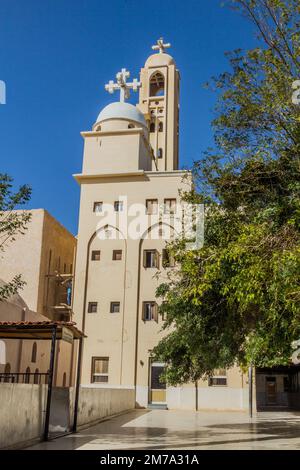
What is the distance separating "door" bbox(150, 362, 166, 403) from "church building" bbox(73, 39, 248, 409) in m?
0.05

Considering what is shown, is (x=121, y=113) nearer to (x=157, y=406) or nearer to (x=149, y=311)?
(x=149, y=311)

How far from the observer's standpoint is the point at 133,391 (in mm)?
27438

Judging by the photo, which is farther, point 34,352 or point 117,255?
point 117,255

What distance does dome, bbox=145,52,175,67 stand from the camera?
46.1 m

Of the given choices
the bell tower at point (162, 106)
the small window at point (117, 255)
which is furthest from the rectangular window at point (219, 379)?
the bell tower at point (162, 106)

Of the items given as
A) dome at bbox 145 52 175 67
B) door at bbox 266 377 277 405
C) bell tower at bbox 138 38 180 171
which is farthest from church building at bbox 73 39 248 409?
dome at bbox 145 52 175 67

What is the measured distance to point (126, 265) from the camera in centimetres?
2995

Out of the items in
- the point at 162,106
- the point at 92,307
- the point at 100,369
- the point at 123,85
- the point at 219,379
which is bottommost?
the point at 219,379

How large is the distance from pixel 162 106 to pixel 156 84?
10.4 feet

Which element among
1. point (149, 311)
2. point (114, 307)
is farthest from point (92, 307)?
point (149, 311)

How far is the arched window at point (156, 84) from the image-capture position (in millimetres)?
46406

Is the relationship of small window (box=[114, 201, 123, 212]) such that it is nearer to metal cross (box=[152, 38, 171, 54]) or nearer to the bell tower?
the bell tower

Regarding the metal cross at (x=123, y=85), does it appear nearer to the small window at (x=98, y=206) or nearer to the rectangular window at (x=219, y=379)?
the small window at (x=98, y=206)
